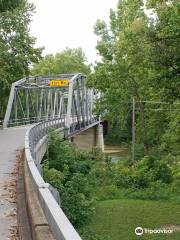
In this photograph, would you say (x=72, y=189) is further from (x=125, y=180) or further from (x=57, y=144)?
(x=125, y=180)

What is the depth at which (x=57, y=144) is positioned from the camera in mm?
27547

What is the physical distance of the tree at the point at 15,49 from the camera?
43959 mm

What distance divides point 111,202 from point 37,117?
40.8 metres

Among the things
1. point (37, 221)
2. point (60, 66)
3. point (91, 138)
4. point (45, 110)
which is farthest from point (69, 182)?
point (60, 66)

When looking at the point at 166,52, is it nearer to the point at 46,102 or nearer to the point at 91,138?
the point at 46,102

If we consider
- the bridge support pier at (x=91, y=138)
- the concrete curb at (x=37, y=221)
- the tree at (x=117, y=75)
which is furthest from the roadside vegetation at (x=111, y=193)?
the bridge support pier at (x=91, y=138)

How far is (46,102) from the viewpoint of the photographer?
237ft

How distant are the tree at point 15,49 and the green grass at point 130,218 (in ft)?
76.3

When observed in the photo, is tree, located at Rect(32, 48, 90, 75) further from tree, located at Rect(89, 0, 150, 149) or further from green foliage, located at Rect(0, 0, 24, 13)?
green foliage, located at Rect(0, 0, 24, 13)

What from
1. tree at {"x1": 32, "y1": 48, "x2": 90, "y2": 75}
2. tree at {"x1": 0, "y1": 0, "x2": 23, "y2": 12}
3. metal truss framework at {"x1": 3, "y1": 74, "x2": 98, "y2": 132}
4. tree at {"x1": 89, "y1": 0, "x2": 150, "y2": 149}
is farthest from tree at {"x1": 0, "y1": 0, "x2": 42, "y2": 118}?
tree at {"x1": 32, "y1": 48, "x2": 90, "y2": 75}

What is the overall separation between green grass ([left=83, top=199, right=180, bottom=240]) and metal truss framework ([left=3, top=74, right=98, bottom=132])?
21403 millimetres

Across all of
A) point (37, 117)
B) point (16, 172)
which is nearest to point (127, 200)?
point (16, 172)

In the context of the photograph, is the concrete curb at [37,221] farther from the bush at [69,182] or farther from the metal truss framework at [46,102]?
the metal truss framework at [46,102]

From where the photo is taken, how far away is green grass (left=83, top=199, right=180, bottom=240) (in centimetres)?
1697
